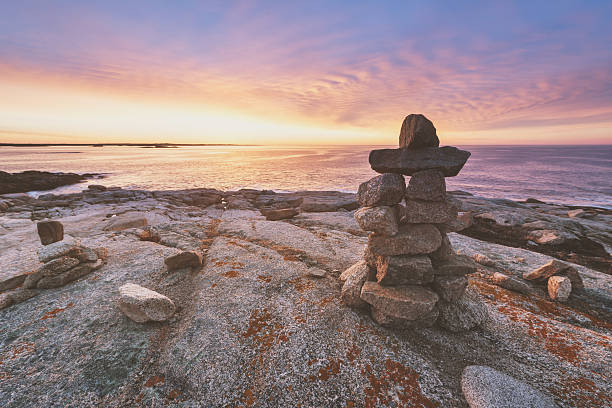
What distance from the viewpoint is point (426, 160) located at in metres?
6.77

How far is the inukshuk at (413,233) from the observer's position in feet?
21.8

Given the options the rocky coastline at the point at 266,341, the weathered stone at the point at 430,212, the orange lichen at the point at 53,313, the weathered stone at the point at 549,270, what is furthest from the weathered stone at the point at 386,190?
the orange lichen at the point at 53,313

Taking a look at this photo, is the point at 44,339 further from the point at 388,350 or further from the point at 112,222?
the point at 112,222

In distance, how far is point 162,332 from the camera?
255 inches

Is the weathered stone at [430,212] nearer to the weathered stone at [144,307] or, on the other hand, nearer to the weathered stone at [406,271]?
the weathered stone at [406,271]

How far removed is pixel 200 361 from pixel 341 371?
326 centimetres

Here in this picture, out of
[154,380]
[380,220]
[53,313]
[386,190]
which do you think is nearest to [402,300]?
[380,220]

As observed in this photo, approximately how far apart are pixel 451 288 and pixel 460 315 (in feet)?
2.42

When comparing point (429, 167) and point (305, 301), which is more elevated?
point (429, 167)

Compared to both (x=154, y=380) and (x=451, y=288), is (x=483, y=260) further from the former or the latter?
(x=154, y=380)

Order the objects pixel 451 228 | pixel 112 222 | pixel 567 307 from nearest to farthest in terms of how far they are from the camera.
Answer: pixel 451 228
pixel 567 307
pixel 112 222

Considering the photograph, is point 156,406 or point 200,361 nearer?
point 156,406

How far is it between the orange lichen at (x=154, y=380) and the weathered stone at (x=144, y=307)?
1816 millimetres

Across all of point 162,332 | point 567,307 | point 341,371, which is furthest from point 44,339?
point 567,307
